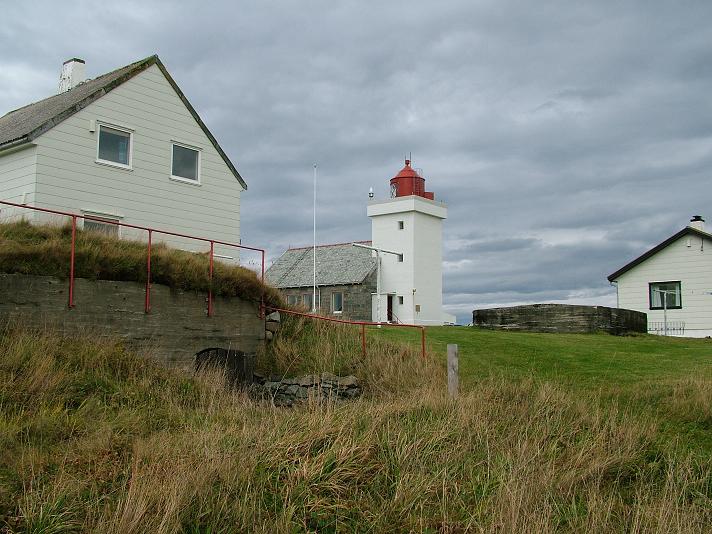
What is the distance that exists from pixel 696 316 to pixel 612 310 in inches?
265

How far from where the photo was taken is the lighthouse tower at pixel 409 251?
39.1 metres

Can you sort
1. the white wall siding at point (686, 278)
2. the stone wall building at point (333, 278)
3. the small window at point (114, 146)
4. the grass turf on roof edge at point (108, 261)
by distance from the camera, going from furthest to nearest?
the stone wall building at point (333, 278)
the white wall siding at point (686, 278)
the small window at point (114, 146)
the grass turf on roof edge at point (108, 261)

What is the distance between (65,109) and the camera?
→ 61.0 ft

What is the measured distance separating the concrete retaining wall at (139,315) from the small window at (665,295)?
62.5 ft

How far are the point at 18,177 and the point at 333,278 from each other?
22992mm

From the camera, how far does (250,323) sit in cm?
1683

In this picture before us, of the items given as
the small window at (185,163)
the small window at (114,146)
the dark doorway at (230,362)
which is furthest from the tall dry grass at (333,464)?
the small window at (185,163)

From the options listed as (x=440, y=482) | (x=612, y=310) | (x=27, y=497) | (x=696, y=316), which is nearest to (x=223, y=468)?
(x=27, y=497)

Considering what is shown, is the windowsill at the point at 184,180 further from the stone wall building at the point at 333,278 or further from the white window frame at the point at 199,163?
the stone wall building at the point at 333,278

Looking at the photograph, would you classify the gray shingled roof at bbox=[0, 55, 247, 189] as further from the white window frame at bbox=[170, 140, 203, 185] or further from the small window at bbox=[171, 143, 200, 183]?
the small window at bbox=[171, 143, 200, 183]

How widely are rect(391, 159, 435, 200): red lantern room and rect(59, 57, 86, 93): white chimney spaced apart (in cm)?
2206

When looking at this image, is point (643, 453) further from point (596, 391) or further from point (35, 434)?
point (35, 434)

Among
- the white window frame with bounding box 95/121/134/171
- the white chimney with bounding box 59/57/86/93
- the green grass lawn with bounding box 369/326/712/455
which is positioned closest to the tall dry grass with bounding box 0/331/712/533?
the green grass lawn with bounding box 369/326/712/455

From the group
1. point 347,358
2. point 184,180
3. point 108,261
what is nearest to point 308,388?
point 347,358
